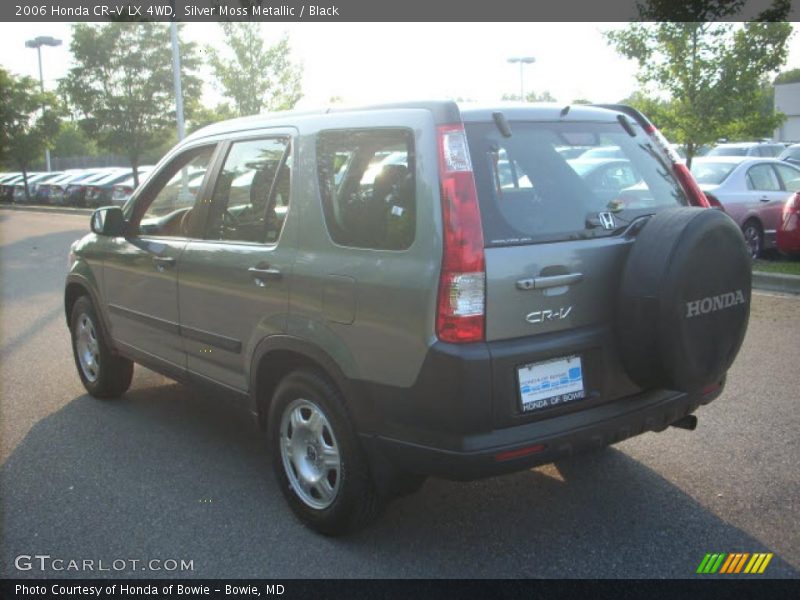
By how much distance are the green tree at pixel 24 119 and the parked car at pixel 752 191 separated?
31476 mm

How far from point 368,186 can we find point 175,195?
87.9 inches

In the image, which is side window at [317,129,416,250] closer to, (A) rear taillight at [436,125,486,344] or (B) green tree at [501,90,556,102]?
(A) rear taillight at [436,125,486,344]

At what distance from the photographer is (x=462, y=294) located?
2955mm

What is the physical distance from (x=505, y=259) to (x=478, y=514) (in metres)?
1.39

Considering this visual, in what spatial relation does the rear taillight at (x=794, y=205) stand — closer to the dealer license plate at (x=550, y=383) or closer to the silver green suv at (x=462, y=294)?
the silver green suv at (x=462, y=294)

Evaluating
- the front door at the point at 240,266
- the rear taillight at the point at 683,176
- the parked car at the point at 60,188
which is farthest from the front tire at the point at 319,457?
the parked car at the point at 60,188

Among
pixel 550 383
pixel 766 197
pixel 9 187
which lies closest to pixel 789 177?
pixel 766 197

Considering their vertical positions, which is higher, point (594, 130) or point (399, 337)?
point (594, 130)

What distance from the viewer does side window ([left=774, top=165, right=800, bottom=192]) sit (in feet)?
39.0

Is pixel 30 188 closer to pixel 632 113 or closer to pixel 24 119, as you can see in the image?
pixel 24 119

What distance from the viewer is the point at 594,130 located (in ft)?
12.1

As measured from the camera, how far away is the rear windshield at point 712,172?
11562mm
